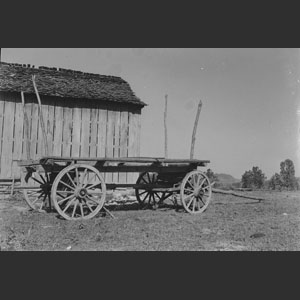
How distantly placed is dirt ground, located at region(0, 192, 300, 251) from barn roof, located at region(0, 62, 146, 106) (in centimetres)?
606

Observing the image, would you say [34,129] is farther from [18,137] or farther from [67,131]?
[67,131]

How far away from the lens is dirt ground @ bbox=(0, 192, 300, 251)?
7066 millimetres

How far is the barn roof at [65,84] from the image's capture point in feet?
51.3

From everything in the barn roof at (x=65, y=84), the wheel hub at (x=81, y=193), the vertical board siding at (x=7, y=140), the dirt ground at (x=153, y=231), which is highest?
the barn roof at (x=65, y=84)

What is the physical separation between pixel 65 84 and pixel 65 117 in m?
1.74

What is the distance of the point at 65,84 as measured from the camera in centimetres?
1686

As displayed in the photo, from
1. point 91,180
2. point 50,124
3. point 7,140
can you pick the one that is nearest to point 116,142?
point 50,124

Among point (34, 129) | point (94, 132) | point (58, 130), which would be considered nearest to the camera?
point (34, 129)

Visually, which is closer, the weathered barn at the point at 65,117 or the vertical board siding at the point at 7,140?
the vertical board siding at the point at 7,140

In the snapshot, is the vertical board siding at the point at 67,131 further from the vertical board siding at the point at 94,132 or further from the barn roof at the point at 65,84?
the vertical board siding at the point at 94,132

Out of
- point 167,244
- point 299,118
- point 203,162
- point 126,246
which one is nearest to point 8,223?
point 126,246

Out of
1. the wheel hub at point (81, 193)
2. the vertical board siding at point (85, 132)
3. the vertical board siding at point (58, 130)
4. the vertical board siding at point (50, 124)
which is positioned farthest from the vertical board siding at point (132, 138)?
the wheel hub at point (81, 193)

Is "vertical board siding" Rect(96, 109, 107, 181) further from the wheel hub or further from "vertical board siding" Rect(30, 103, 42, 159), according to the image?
the wheel hub

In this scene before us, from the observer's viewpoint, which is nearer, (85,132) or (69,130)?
(69,130)
